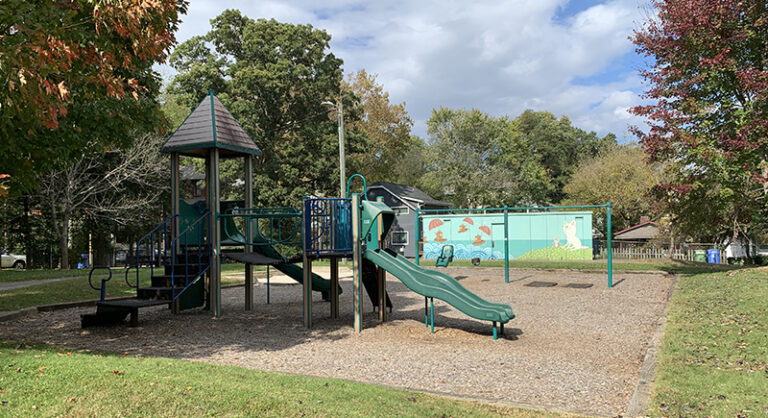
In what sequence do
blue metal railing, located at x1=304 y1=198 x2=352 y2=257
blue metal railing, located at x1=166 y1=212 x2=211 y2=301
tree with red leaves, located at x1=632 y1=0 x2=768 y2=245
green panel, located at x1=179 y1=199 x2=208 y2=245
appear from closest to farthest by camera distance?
blue metal railing, located at x1=304 y1=198 x2=352 y2=257 < blue metal railing, located at x1=166 y1=212 x2=211 y2=301 < green panel, located at x1=179 y1=199 x2=208 y2=245 < tree with red leaves, located at x1=632 y1=0 x2=768 y2=245

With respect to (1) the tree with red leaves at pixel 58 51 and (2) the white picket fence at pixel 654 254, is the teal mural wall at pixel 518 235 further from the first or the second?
(1) the tree with red leaves at pixel 58 51

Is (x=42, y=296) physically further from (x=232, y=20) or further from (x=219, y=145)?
(x=232, y=20)

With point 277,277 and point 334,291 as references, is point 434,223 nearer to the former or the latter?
point 277,277

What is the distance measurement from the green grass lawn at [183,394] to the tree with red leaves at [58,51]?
2744 mm

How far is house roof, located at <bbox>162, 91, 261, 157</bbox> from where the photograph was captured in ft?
36.8

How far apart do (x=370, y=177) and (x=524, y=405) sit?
42.7 meters

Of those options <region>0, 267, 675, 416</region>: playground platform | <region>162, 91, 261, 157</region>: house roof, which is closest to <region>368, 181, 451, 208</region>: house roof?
<region>0, 267, 675, 416</region>: playground platform

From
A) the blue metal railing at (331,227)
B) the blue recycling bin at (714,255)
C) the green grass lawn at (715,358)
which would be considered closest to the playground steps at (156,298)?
the blue metal railing at (331,227)

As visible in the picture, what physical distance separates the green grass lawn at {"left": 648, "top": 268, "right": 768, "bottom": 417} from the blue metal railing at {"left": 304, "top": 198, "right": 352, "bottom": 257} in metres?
5.46

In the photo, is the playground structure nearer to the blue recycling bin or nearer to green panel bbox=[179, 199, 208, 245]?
green panel bbox=[179, 199, 208, 245]

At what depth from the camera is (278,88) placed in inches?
1241

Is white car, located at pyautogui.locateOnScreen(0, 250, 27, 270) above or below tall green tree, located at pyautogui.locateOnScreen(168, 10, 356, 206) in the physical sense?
below

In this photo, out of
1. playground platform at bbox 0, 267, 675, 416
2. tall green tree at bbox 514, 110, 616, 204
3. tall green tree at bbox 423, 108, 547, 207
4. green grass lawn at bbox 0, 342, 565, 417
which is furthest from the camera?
tall green tree at bbox 514, 110, 616, 204

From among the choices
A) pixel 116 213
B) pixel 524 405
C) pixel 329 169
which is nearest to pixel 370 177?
pixel 329 169
